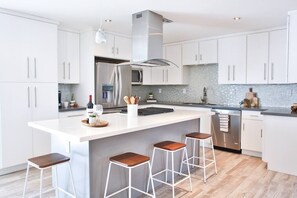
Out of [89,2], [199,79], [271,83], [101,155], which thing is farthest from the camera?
[199,79]

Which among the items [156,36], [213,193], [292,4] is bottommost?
[213,193]

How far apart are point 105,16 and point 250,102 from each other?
3.22m

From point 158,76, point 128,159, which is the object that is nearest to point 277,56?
point 158,76

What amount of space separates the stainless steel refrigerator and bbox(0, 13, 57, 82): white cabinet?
0.86 metres

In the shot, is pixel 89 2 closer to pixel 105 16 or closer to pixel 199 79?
pixel 105 16

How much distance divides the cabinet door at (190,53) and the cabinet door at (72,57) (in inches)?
96.6

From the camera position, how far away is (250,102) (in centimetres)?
448

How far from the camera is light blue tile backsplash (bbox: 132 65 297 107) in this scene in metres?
4.29

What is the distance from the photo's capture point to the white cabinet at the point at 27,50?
3205 millimetres

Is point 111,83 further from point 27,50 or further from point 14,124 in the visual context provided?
point 14,124

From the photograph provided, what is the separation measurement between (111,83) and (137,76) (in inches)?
41.7

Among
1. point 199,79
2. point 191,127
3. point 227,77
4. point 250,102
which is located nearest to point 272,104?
point 250,102

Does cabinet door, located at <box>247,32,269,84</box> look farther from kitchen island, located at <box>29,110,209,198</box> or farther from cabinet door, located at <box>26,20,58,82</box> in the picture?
cabinet door, located at <box>26,20,58,82</box>

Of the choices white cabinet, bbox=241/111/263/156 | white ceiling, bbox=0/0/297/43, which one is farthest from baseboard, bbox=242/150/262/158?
white ceiling, bbox=0/0/297/43
